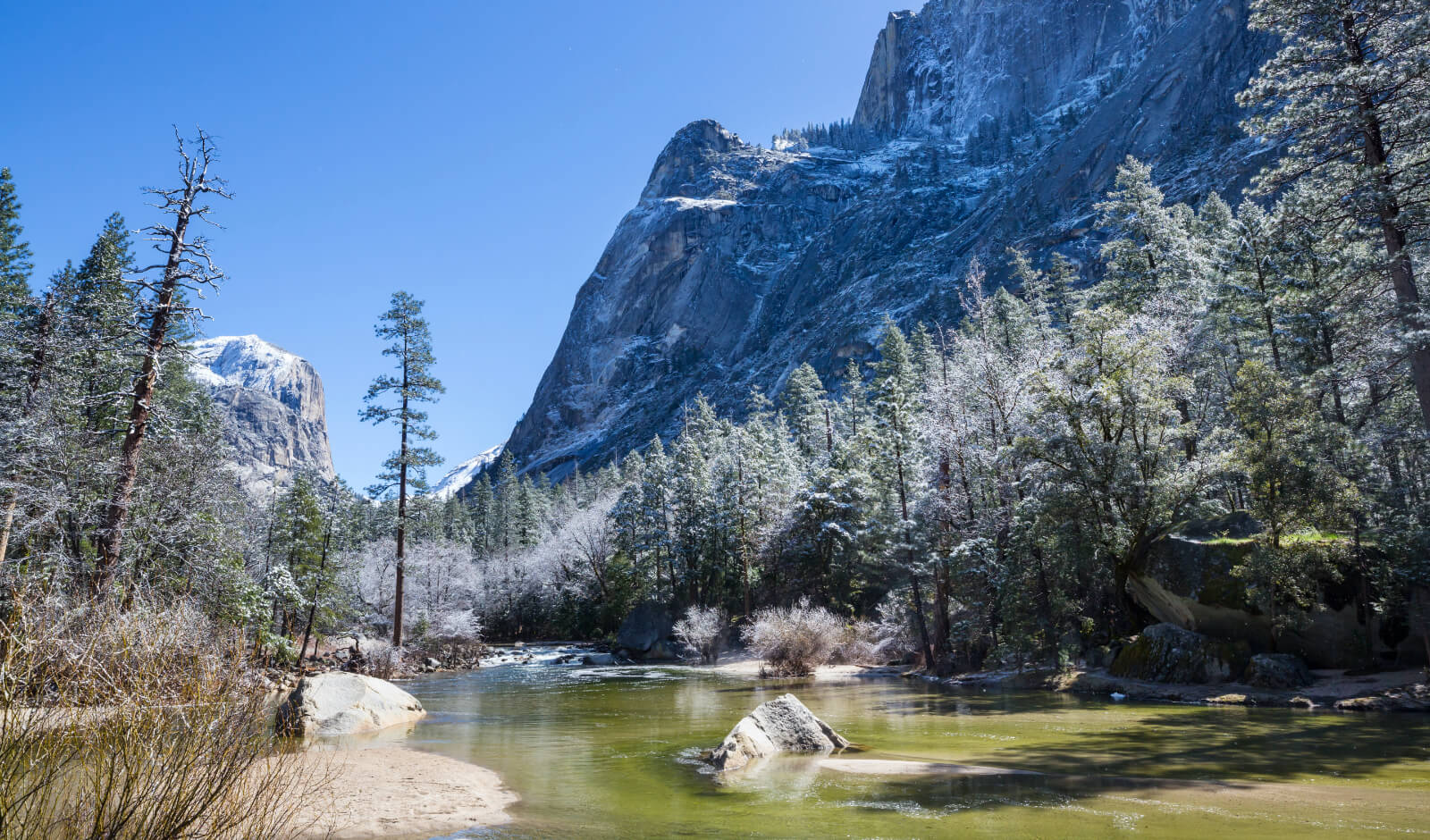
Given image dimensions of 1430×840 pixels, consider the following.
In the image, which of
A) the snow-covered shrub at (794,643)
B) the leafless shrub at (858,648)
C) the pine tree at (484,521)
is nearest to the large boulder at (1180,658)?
the snow-covered shrub at (794,643)

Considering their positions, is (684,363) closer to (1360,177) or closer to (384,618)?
(384,618)

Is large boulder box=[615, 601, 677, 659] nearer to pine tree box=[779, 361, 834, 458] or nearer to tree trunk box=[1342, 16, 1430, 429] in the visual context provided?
pine tree box=[779, 361, 834, 458]

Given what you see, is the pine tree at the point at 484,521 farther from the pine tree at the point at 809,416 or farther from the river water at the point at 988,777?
the river water at the point at 988,777

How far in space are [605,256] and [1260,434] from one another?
191784 mm

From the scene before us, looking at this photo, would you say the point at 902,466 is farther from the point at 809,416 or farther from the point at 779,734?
the point at 809,416

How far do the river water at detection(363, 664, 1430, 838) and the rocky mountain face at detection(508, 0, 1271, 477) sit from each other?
92.9 m

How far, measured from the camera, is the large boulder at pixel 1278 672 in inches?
650

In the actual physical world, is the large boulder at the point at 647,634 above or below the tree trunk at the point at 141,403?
below

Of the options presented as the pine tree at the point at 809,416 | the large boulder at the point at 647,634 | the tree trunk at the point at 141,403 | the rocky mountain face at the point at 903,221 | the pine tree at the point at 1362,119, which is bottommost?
the large boulder at the point at 647,634

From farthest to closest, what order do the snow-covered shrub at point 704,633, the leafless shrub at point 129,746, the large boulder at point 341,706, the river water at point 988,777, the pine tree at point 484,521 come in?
the pine tree at point 484,521 < the snow-covered shrub at point 704,633 < the large boulder at point 341,706 < the river water at point 988,777 < the leafless shrub at point 129,746

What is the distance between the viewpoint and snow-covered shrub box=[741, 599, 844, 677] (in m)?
28.5

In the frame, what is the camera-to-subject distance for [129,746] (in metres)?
4.24

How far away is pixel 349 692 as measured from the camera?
15992 mm

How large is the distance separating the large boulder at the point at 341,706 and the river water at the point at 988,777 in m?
0.90
